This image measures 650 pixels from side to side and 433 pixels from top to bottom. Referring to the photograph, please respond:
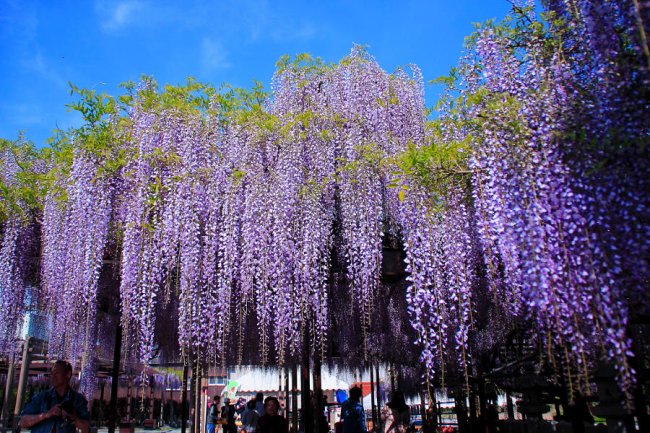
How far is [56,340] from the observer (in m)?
8.57

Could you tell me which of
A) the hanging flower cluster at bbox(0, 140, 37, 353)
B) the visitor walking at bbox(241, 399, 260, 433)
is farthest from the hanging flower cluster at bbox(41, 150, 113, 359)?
the visitor walking at bbox(241, 399, 260, 433)

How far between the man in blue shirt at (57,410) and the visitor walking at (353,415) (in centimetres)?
319

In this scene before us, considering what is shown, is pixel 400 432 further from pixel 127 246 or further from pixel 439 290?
pixel 127 246

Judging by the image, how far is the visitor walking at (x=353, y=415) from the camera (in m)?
6.12

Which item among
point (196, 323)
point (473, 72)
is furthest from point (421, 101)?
point (196, 323)

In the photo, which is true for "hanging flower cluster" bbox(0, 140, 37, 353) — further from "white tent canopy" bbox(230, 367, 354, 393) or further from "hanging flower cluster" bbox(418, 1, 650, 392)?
"white tent canopy" bbox(230, 367, 354, 393)

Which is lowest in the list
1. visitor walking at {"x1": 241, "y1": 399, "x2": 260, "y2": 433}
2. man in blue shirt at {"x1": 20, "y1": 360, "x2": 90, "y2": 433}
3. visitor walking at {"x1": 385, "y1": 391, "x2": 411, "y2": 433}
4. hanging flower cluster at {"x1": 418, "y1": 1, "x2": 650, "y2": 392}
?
visitor walking at {"x1": 241, "y1": 399, "x2": 260, "y2": 433}

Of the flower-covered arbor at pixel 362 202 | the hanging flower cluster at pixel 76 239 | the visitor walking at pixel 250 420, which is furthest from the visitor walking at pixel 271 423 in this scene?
the visitor walking at pixel 250 420

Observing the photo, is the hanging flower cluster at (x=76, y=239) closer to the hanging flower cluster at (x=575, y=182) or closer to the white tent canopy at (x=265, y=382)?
the hanging flower cluster at (x=575, y=182)

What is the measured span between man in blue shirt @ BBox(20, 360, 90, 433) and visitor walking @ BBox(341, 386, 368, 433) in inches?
126

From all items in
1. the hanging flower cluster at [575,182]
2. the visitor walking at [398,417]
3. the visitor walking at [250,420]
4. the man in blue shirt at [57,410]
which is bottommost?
the visitor walking at [250,420]

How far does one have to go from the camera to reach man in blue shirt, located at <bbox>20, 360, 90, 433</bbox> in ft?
12.6

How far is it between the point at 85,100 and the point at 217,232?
8.93 feet

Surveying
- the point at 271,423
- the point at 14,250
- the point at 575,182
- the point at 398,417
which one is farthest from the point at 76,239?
the point at 575,182
